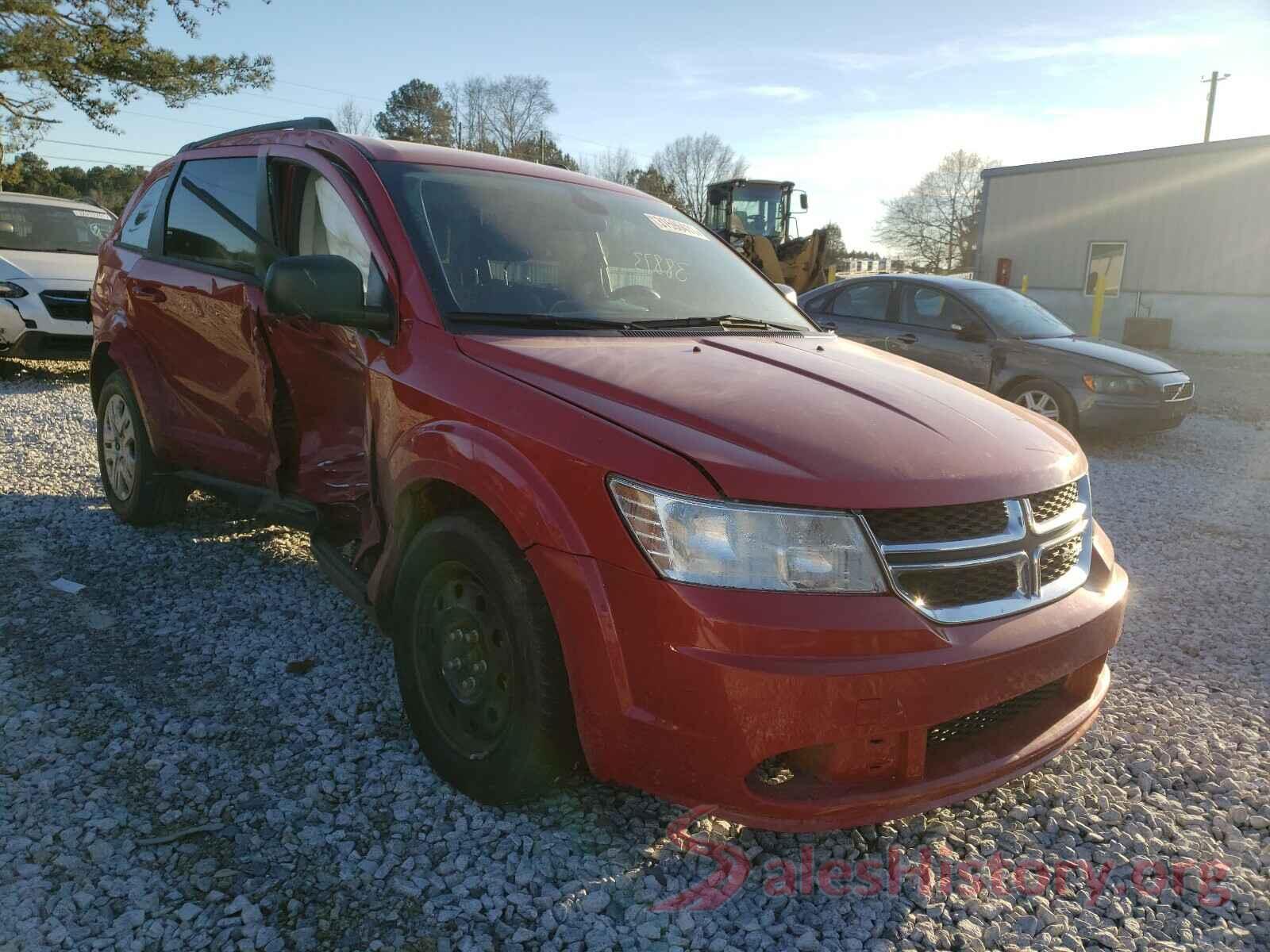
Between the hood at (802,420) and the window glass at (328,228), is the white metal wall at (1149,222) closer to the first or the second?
the hood at (802,420)

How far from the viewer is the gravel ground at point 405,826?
2.14m

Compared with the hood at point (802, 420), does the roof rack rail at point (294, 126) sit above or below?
above

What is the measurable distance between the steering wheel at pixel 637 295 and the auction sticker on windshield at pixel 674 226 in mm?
504

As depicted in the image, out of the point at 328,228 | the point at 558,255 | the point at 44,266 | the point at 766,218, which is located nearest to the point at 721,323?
the point at 558,255

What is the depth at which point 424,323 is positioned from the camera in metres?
2.73

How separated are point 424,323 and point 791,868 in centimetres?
186

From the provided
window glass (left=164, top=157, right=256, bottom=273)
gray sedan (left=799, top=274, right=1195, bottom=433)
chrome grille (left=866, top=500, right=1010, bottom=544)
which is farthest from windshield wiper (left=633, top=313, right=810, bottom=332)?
gray sedan (left=799, top=274, right=1195, bottom=433)

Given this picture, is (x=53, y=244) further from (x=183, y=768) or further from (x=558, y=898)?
(x=558, y=898)

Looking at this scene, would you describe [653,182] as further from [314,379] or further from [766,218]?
[314,379]

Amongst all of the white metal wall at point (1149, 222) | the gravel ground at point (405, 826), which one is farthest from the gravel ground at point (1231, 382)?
the gravel ground at point (405, 826)

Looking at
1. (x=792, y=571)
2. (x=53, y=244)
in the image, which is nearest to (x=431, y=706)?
(x=792, y=571)

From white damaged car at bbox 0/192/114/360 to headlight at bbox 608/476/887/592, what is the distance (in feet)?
28.0

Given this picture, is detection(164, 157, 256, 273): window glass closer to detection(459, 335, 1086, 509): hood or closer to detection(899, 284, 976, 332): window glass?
detection(459, 335, 1086, 509): hood

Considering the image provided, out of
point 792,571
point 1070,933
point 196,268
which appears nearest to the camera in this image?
point 792,571
